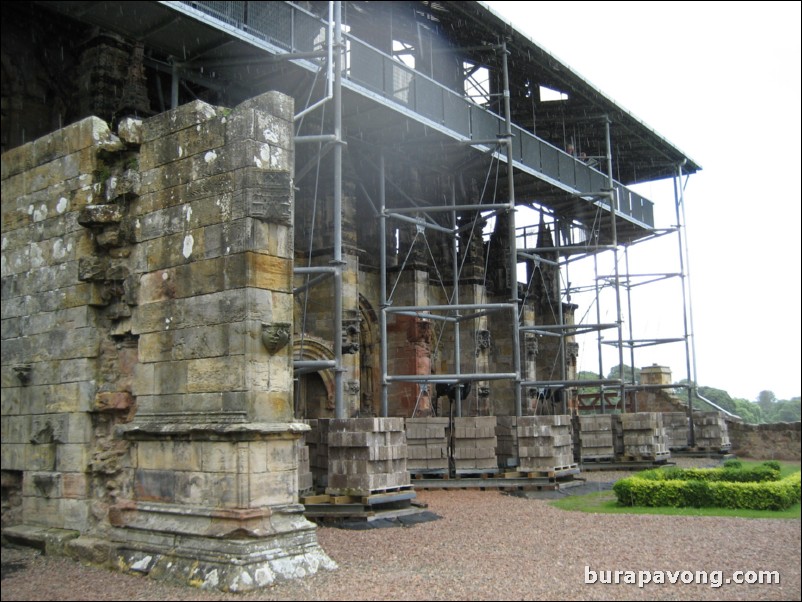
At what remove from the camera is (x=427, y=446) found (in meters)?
14.5

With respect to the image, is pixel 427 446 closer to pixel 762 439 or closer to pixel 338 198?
pixel 338 198

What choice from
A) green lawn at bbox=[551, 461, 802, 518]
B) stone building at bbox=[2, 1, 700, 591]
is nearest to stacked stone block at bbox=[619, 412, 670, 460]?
→ stone building at bbox=[2, 1, 700, 591]

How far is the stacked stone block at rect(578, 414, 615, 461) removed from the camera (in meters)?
18.2

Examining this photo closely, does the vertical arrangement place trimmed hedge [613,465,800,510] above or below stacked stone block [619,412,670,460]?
below

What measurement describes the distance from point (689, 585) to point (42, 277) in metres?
7.34

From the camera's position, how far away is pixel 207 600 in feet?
20.1

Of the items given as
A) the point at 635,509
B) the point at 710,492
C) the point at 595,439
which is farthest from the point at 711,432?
the point at 635,509

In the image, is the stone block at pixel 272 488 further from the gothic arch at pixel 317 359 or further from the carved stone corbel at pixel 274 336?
the gothic arch at pixel 317 359

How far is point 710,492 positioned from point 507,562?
5.28 meters

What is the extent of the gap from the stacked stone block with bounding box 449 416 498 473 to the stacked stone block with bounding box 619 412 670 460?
5.50 meters

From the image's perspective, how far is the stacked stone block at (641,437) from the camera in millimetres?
18516

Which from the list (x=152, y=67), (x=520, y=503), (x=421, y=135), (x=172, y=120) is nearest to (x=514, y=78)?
(x=421, y=135)

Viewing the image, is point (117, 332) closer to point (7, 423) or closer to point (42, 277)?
point (42, 277)

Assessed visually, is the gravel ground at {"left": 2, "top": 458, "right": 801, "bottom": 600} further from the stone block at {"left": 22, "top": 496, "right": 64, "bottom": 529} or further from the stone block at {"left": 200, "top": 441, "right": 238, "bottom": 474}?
the stone block at {"left": 200, "top": 441, "right": 238, "bottom": 474}
